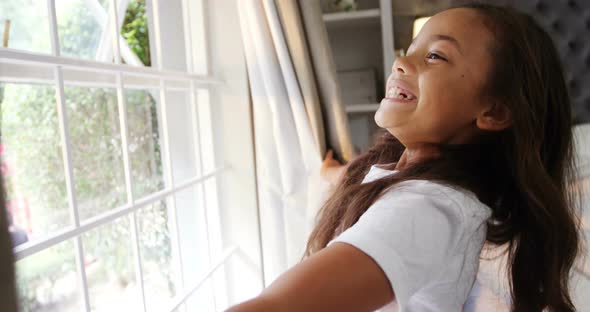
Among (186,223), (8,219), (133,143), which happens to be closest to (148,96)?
(133,143)

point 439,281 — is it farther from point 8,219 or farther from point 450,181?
point 8,219

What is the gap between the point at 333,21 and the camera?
238 centimetres

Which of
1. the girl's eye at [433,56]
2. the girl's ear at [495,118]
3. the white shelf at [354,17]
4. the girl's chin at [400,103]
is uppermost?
the white shelf at [354,17]

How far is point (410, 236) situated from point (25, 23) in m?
0.98

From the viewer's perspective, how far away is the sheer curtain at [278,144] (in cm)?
118

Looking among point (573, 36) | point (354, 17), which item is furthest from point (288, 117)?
point (573, 36)

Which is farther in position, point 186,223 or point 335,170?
point 186,223

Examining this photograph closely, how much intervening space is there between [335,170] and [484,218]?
1.97ft

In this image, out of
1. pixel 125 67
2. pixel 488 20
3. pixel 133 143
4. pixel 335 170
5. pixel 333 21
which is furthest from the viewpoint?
pixel 333 21

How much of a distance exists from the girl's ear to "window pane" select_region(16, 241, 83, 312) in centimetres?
101

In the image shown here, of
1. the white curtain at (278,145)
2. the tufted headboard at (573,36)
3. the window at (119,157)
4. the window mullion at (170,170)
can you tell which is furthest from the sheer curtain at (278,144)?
the tufted headboard at (573,36)

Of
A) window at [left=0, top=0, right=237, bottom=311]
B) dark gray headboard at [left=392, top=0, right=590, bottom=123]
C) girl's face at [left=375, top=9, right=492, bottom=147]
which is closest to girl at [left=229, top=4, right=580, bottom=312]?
girl's face at [left=375, top=9, right=492, bottom=147]

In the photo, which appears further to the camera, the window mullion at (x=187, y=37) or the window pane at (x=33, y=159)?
the window mullion at (x=187, y=37)

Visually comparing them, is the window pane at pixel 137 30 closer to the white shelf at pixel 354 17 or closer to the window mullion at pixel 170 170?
the window mullion at pixel 170 170
